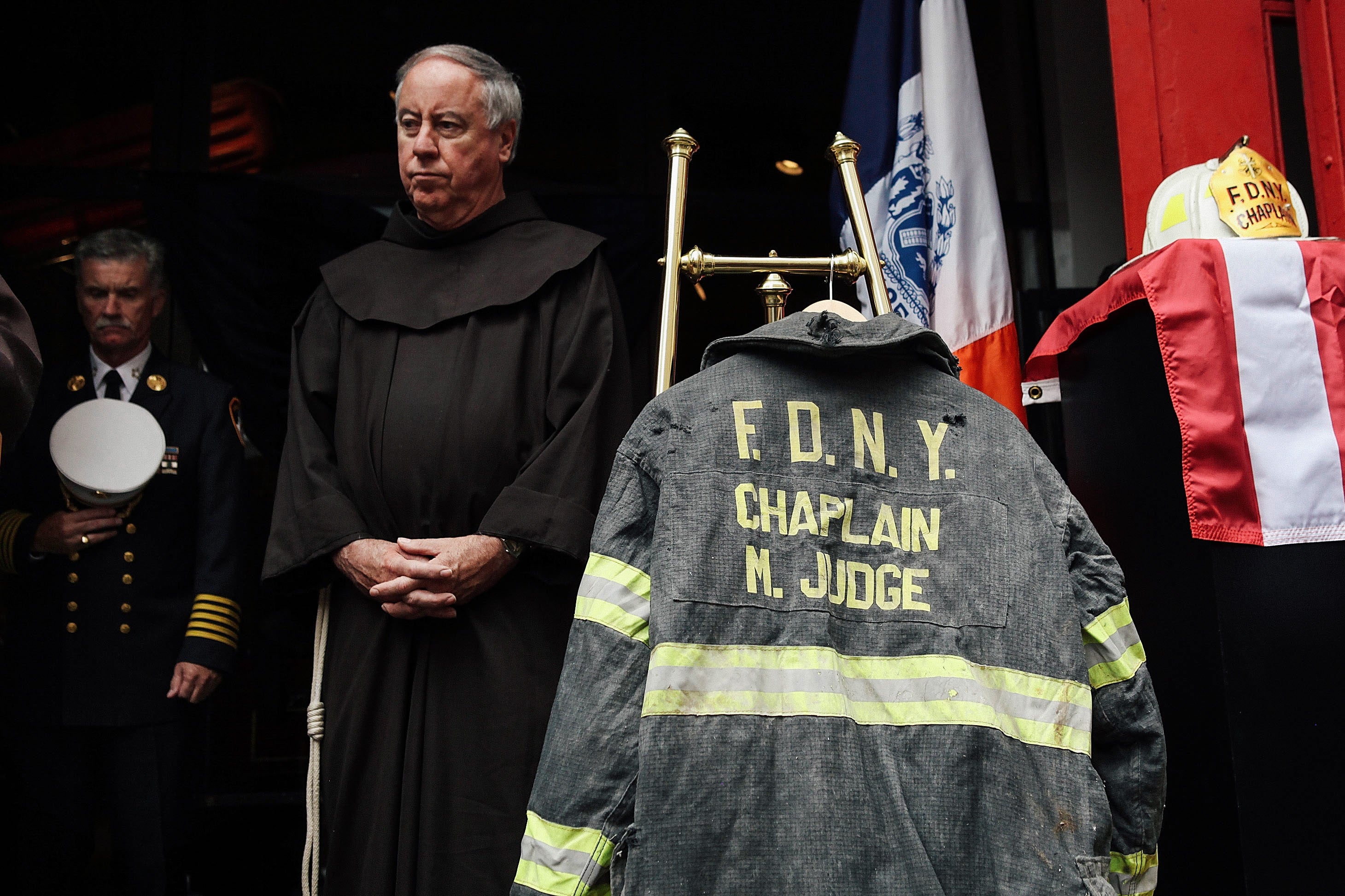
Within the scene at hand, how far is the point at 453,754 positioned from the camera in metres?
2.31

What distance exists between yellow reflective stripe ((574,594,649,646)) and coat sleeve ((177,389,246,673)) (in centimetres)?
161

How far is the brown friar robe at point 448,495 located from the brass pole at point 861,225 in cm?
57

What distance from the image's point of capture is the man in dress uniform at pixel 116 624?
298cm

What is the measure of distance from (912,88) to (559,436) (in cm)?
176

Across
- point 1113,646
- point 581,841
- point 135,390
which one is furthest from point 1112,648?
point 135,390

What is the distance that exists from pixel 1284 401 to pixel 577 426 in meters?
1.42

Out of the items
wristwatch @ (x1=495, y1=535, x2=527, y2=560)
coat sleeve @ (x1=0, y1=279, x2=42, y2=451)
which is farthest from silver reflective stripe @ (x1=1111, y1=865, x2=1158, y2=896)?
coat sleeve @ (x1=0, y1=279, x2=42, y2=451)

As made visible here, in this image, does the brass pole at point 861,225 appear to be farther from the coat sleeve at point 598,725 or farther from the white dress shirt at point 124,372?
the white dress shirt at point 124,372

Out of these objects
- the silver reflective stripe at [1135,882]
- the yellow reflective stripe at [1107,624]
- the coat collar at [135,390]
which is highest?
the coat collar at [135,390]

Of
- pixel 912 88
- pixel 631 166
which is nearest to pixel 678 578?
pixel 912 88

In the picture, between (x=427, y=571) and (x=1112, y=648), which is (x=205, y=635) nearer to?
(x=427, y=571)

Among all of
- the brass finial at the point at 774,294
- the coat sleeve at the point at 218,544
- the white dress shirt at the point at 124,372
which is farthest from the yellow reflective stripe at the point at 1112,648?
the white dress shirt at the point at 124,372

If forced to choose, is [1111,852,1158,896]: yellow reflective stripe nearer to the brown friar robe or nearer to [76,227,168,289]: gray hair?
the brown friar robe

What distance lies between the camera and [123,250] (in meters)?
3.38
